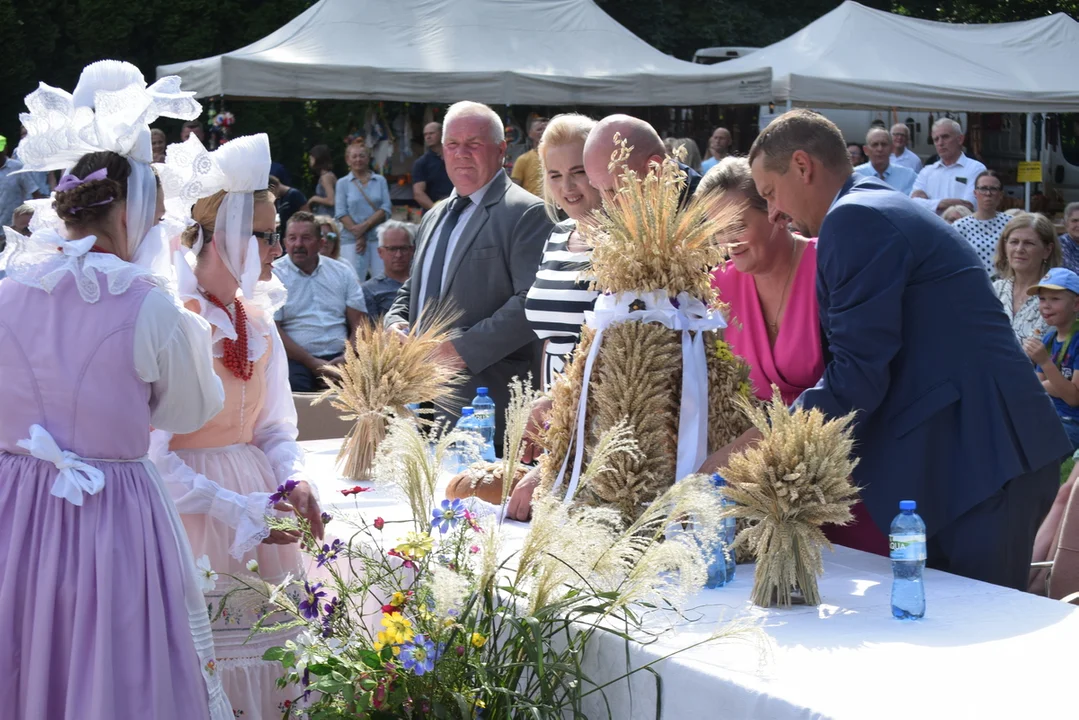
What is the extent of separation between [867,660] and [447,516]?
776 millimetres

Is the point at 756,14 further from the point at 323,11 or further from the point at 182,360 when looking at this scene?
the point at 182,360

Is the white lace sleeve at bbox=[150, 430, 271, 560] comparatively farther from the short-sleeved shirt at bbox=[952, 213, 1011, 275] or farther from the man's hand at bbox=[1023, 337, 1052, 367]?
the short-sleeved shirt at bbox=[952, 213, 1011, 275]

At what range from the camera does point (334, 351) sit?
7473 mm

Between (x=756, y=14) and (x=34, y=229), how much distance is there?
768 inches

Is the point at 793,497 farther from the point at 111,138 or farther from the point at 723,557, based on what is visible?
the point at 111,138

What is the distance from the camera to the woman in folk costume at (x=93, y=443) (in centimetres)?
246

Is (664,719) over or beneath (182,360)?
beneath

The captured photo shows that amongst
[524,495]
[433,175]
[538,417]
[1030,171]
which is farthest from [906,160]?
[524,495]

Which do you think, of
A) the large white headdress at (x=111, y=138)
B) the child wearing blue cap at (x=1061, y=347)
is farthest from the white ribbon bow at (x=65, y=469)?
the child wearing blue cap at (x=1061, y=347)

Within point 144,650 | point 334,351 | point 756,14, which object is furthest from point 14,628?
point 756,14

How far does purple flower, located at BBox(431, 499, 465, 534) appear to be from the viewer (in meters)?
2.28

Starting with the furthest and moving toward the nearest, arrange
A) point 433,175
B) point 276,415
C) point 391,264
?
1. point 433,175
2. point 391,264
3. point 276,415

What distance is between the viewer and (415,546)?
224cm

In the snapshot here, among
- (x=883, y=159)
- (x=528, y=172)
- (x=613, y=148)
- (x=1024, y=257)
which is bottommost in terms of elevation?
(x=883, y=159)
